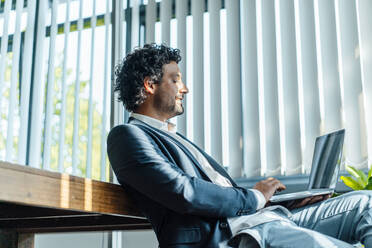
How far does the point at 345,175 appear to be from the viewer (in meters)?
2.58

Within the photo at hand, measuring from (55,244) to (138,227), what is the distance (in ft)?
3.82

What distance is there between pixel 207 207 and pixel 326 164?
57 cm

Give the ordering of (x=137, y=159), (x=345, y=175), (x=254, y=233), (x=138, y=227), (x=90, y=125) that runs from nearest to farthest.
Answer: (x=254, y=233) < (x=137, y=159) < (x=138, y=227) < (x=345, y=175) < (x=90, y=125)

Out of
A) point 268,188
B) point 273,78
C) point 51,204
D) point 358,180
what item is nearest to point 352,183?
point 358,180

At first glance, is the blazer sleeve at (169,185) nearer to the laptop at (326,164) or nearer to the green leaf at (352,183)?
the laptop at (326,164)

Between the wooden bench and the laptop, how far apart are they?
522mm

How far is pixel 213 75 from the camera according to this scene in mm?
3029

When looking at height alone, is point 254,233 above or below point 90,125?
below

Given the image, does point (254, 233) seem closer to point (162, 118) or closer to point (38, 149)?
point (162, 118)

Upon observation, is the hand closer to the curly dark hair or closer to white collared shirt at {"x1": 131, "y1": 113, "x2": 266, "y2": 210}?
white collared shirt at {"x1": 131, "y1": 113, "x2": 266, "y2": 210}

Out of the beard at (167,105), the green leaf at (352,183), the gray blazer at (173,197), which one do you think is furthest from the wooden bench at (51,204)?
the green leaf at (352,183)

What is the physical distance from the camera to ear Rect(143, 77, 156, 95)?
1.99m

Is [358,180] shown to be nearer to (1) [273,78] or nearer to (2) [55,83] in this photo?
(1) [273,78]

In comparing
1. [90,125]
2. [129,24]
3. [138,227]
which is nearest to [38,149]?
[90,125]
